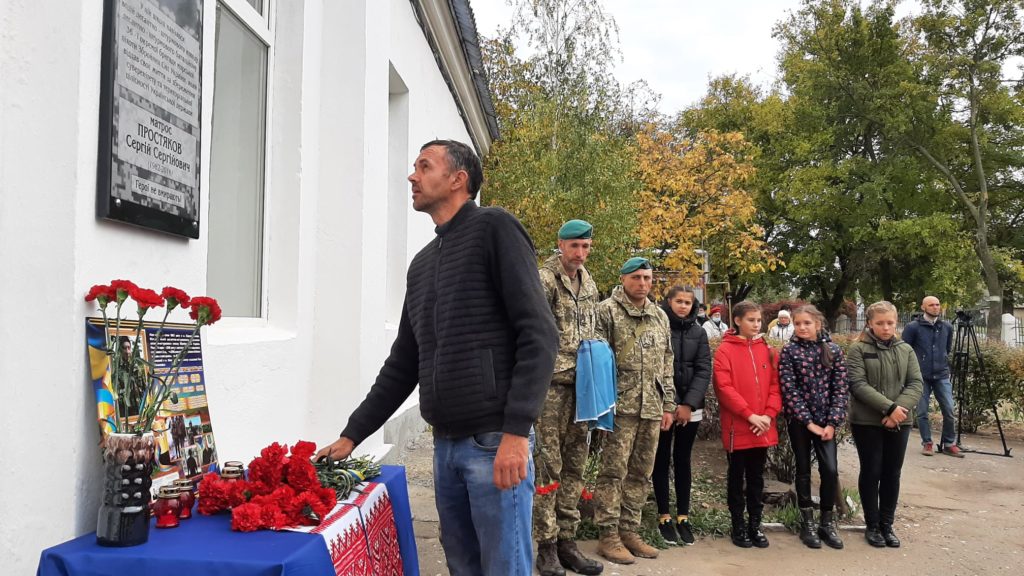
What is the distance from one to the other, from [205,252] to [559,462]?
7.95 ft

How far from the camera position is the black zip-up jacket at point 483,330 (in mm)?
2316

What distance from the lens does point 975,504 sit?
6727 millimetres

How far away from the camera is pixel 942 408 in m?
8.88

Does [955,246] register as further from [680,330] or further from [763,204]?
[680,330]

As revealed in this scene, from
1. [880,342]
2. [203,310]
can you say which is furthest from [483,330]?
[880,342]

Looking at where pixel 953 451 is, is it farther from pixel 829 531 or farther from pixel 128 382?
pixel 128 382

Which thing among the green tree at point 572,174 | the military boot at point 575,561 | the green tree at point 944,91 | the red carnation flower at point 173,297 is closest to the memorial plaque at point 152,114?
the red carnation flower at point 173,297

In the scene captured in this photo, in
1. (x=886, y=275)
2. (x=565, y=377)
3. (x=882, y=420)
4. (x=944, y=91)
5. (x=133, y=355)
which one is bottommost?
(x=882, y=420)

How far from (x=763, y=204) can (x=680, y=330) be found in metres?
25.8

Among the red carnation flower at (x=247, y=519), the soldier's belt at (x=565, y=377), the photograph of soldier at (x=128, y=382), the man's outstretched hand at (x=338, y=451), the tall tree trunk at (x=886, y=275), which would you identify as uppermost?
the tall tree trunk at (x=886, y=275)

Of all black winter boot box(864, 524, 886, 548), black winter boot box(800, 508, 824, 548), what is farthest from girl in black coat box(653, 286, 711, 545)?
black winter boot box(864, 524, 886, 548)

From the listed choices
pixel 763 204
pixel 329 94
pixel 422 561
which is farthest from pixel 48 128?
pixel 763 204

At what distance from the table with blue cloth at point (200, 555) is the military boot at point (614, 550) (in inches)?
119

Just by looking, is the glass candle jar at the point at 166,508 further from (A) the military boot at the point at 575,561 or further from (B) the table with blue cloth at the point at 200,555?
(A) the military boot at the point at 575,561
